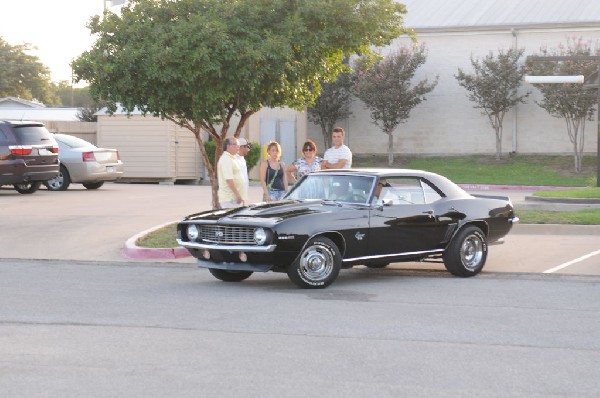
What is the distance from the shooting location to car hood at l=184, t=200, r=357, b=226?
40.0 ft

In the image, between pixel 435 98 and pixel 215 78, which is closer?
pixel 215 78

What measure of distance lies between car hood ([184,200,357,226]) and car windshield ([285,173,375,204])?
25cm

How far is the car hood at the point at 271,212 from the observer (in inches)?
480

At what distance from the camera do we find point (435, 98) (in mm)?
47469

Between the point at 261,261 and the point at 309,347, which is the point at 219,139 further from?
the point at 309,347

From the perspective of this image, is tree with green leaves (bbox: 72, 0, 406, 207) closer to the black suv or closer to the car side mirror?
the car side mirror

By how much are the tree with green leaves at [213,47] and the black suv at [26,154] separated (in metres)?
7.91

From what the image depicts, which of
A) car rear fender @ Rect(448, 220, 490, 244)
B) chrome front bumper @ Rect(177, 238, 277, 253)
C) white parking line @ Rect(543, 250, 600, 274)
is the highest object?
car rear fender @ Rect(448, 220, 490, 244)

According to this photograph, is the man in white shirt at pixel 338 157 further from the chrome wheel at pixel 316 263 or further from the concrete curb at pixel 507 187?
the concrete curb at pixel 507 187

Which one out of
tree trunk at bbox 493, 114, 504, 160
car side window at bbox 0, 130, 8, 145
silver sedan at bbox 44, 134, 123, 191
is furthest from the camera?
tree trunk at bbox 493, 114, 504, 160

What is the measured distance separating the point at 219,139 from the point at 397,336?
10.6 meters

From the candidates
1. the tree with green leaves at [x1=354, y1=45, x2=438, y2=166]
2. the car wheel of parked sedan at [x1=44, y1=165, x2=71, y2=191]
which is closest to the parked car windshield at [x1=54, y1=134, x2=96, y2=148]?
the car wheel of parked sedan at [x1=44, y1=165, x2=71, y2=191]

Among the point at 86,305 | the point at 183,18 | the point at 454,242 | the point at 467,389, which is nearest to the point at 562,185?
the point at 183,18

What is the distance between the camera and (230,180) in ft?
49.9
